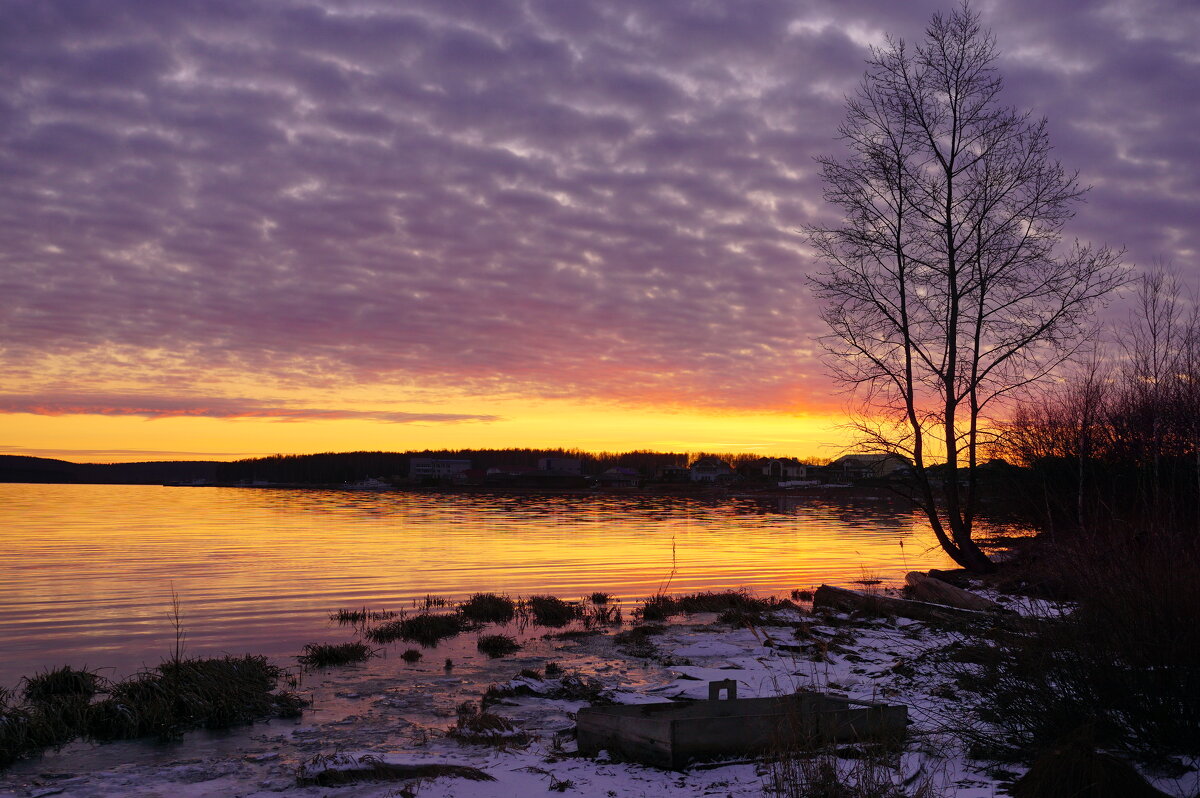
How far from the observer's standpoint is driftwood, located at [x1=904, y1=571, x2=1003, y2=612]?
16.0 meters

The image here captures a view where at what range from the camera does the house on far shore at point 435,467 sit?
7012 inches

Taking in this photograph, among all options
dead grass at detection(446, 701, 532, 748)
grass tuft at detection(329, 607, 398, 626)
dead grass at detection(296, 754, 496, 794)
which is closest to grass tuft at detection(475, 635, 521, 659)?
grass tuft at detection(329, 607, 398, 626)

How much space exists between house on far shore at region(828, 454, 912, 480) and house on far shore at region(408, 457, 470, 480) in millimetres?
156399

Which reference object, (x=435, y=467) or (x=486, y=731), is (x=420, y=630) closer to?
(x=486, y=731)

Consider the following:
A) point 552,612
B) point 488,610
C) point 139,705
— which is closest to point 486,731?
point 139,705

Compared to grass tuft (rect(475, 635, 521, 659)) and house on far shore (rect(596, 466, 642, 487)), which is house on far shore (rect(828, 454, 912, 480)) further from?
house on far shore (rect(596, 466, 642, 487))

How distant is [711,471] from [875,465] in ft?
507

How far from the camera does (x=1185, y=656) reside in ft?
21.1

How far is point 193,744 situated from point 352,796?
327cm

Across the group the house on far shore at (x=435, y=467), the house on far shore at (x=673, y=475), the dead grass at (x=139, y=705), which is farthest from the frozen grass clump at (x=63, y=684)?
the house on far shore at (x=435, y=467)

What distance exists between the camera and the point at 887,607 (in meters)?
17.6

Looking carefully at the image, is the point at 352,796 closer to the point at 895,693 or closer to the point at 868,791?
the point at 868,791

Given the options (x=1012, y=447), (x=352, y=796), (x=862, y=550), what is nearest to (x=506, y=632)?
(x=352, y=796)

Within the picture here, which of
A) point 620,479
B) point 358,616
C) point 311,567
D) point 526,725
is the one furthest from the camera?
point 620,479
